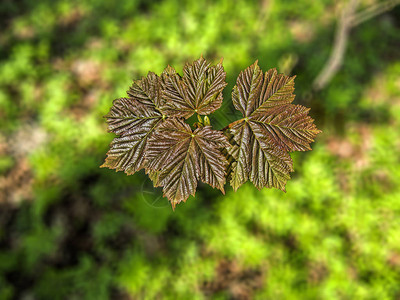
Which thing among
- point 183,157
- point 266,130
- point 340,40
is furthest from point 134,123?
point 340,40

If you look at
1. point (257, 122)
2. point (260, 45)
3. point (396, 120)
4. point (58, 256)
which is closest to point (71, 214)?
point (58, 256)

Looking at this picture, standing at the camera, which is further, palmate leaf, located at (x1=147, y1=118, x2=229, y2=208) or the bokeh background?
the bokeh background

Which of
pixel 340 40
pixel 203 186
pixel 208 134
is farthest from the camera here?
pixel 203 186

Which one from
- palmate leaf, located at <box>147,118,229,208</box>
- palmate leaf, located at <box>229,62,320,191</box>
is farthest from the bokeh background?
palmate leaf, located at <box>147,118,229,208</box>

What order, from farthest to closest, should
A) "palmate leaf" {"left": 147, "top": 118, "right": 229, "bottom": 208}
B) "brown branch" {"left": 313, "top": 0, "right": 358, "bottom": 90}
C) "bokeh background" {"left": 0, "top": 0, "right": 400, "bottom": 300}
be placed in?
1. "bokeh background" {"left": 0, "top": 0, "right": 400, "bottom": 300}
2. "brown branch" {"left": 313, "top": 0, "right": 358, "bottom": 90}
3. "palmate leaf" {"left": 147, "top": 118, "right": 229, "bottom": 208}

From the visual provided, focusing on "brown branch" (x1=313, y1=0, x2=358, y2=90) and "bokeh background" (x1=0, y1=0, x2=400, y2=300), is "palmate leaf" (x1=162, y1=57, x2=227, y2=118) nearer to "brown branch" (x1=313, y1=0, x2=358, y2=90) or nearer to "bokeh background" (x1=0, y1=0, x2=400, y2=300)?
"bokeh background" (x1=0, y1=0, x2=400, y2=300)

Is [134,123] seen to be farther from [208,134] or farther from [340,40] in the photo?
[340,40]

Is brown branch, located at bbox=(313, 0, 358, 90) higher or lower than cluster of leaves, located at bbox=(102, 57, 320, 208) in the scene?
higher
